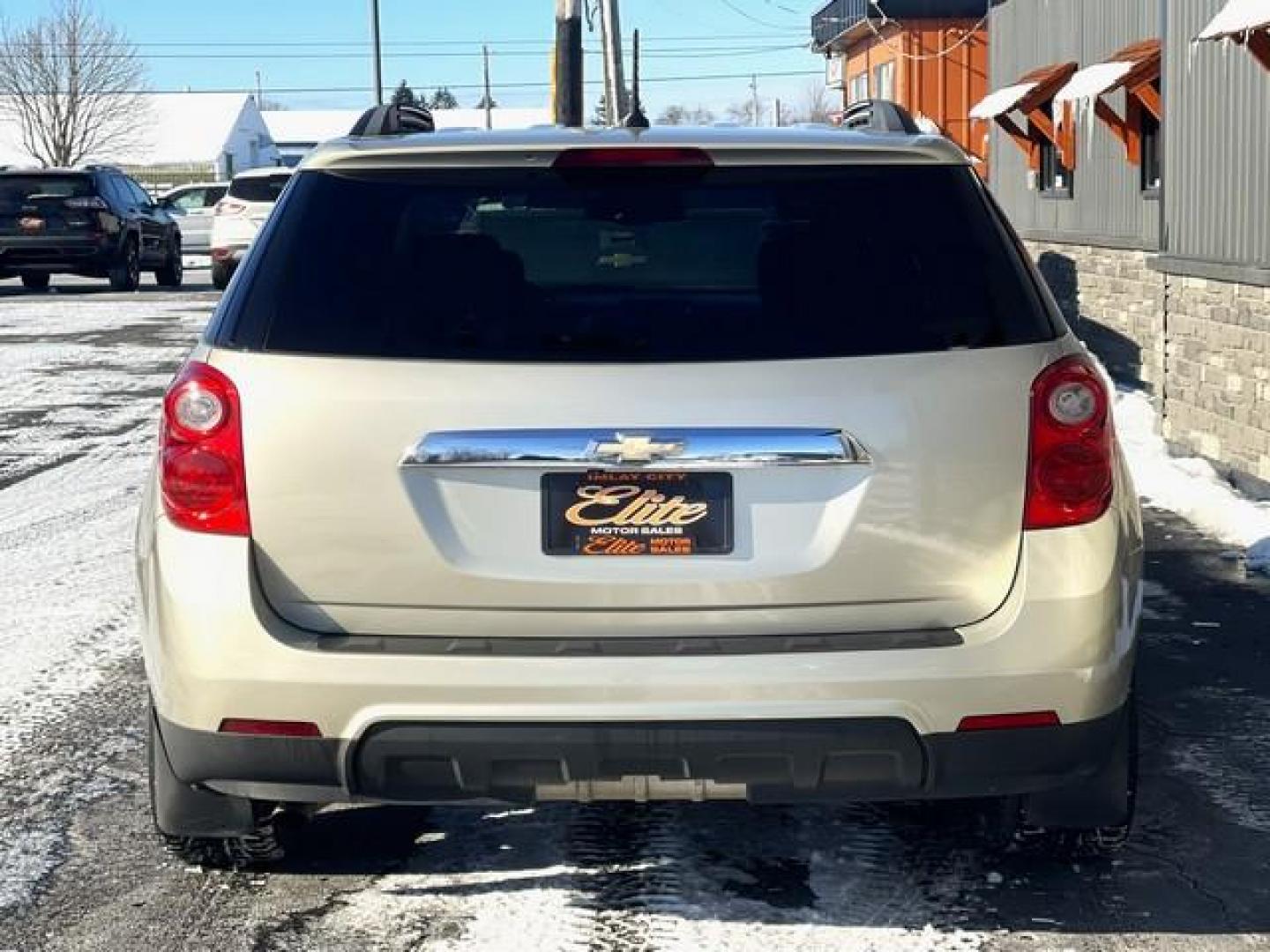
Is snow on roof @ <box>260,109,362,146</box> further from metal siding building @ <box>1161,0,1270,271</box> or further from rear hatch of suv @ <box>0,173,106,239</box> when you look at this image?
metal siding building @ <box>1161,0,1270,271</box>

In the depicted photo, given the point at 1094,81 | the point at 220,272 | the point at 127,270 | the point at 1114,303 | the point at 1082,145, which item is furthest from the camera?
the point at 127,270

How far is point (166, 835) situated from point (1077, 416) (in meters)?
2.19

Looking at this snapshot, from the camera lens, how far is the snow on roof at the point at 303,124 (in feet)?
407

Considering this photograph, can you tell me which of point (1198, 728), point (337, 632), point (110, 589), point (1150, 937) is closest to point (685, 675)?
point (337, 632)

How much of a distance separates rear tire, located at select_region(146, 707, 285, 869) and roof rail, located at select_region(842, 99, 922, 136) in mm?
2095

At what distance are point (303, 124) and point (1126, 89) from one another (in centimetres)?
11532

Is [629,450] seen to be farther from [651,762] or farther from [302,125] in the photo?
[302,125]

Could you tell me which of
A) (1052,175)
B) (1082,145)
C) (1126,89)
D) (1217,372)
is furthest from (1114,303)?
(1217,372)

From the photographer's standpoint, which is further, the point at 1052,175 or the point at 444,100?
the point at 444,100

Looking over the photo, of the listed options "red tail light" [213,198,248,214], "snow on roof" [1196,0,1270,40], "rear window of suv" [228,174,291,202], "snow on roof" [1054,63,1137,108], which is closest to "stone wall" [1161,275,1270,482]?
"snow on roof" [1196,0,1270,40]

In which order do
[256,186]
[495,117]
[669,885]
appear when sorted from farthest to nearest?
[495,117] → [256,186] → [669,885]

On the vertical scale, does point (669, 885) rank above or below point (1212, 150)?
below

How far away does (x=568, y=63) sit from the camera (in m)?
25.8

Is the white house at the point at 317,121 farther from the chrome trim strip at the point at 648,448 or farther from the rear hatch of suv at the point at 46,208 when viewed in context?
the chrome trim strip at the point at 648,448
